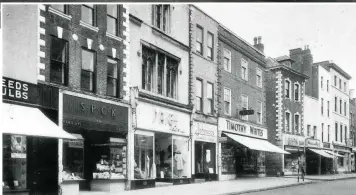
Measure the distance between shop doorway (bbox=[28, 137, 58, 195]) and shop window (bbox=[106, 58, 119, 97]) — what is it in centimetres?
440

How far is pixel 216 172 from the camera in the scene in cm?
2977

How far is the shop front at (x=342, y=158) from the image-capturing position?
171 feet

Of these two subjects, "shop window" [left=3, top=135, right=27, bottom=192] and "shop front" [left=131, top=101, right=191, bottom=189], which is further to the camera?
"shop front" [left=131, top=101, right=191, bottom=189]

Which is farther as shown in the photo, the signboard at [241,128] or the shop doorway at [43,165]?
the signboard at [241,128]

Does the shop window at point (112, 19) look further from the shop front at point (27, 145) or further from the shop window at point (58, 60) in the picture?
the shop front at point (27, 145)

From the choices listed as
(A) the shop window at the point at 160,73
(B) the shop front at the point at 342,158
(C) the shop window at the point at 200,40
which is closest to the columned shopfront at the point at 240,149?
(C) the shop window at the point at 200,40

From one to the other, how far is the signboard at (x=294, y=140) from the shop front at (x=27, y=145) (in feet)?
92.8

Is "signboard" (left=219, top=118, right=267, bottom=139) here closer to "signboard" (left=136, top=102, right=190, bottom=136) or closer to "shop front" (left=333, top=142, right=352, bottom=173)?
"signboard" (left=136, top=102, right=190, bottom=136)

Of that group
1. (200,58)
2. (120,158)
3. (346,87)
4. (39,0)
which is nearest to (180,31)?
(200,58)

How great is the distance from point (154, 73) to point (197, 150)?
697cm

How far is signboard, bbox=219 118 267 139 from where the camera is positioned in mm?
30984

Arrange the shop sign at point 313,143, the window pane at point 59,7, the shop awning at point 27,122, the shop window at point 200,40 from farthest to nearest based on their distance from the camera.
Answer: the shop sign at point 313,143 → the shop window at point 200,40 → the window pane at point 59,7 → the shop awning at point 27,122

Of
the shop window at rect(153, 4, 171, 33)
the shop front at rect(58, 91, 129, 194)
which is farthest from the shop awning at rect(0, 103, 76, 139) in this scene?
the shop window at rect(153, 4, 171, 33)

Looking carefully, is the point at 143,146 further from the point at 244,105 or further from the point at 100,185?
the point at 244,105
